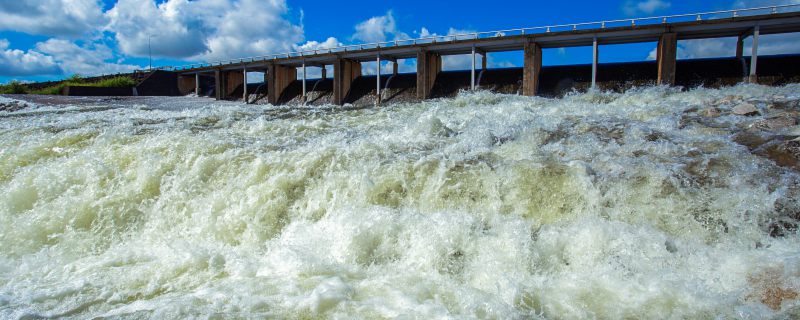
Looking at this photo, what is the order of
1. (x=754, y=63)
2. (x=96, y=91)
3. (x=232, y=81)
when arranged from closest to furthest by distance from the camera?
1. (x=754, y=63)
2. (x=96, y=91)
3. (x=232, y=81)

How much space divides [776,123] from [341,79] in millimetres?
22488

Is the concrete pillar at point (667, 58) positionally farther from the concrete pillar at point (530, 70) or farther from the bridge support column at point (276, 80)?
the bridge support column at point (276, 80)

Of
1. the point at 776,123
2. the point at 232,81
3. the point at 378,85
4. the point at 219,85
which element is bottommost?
the point at 776,123

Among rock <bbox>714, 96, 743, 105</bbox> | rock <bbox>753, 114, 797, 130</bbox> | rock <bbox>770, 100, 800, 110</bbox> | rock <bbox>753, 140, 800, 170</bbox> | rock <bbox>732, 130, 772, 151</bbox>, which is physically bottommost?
rock <bbox>753, 140, 800, 170</bbox>

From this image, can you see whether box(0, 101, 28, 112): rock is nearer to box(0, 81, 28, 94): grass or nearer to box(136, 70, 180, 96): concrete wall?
box(136, 70, 180, 96): concrete wall

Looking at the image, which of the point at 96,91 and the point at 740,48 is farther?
the point at 96,91

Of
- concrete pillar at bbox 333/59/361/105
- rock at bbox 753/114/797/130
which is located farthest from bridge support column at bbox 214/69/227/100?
rock at bbox 753/114/797/130

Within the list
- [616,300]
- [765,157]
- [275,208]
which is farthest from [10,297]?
[765,157]

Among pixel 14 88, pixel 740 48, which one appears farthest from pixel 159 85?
pixel 740 48

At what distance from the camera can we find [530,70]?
2075 centimetres

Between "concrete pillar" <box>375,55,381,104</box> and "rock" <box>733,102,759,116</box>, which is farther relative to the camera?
"concrete pillar" <box>375,55,381,104</box>

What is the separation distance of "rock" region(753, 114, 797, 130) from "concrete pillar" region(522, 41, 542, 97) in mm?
14041

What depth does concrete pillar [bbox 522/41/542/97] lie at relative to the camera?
20625mm

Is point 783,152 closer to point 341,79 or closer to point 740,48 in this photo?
point 740,48
